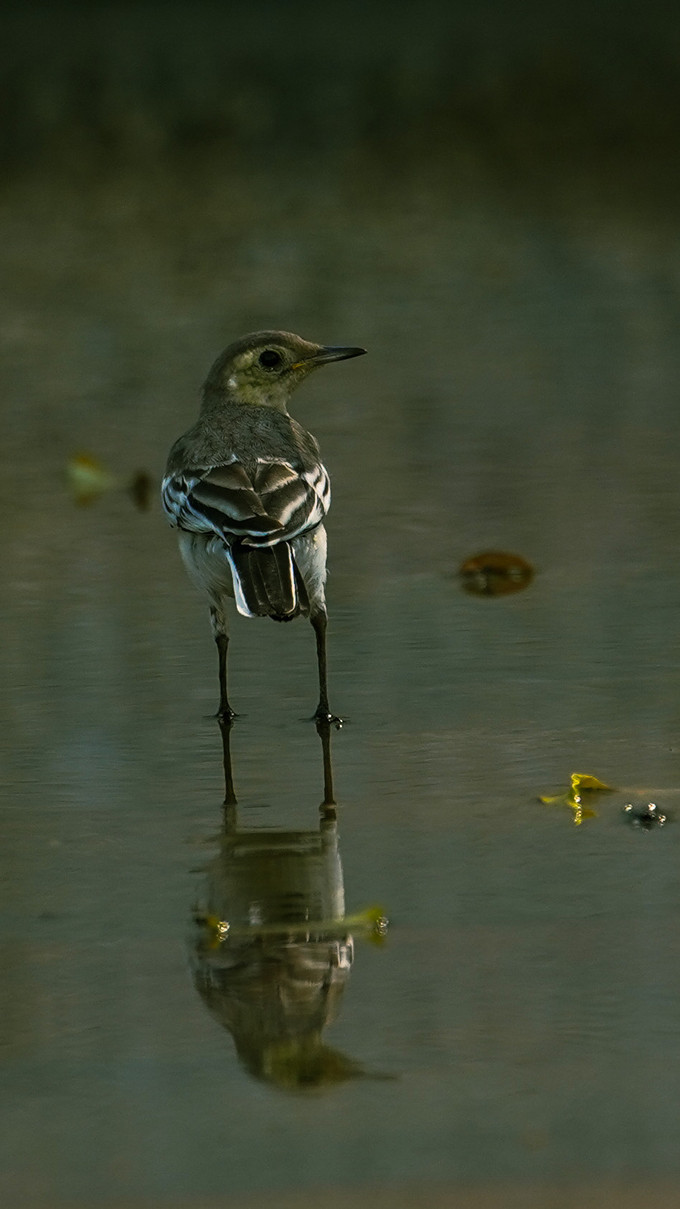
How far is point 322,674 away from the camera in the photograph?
6574 millimetres

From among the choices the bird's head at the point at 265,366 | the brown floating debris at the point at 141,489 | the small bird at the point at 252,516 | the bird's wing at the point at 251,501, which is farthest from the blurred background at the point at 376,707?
the bird's head at the point at 265,366

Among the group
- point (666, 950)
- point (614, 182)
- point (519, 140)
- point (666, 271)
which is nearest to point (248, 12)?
point (519, 140)

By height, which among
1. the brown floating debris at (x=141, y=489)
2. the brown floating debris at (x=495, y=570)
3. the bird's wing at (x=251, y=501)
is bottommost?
the bird's wing at (x=251, y=501)

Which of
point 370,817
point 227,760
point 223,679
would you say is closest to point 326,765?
point 227,760

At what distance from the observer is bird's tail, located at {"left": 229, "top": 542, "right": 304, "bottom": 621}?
238 inches

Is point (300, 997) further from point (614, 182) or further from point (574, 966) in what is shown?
point (614, 182)

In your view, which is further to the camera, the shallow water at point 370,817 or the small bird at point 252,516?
the small bird at point 252,516

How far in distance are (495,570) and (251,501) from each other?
73.4 inches

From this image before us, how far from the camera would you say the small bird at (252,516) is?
6188 millimetres

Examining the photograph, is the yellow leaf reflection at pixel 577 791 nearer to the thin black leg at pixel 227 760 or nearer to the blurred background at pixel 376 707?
the blurred background at pixel 376 707

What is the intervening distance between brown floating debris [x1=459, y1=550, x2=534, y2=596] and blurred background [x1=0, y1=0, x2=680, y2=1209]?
0.10 m

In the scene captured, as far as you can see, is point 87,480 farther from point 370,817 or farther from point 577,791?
point 577,791

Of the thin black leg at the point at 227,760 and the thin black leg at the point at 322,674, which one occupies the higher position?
the thin black leg at the point at 322,674

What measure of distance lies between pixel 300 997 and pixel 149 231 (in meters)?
13.1
